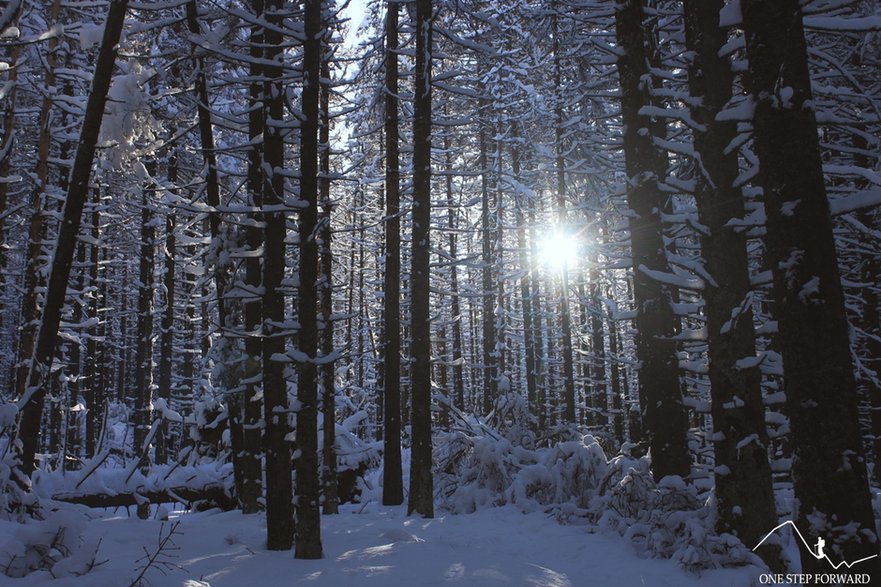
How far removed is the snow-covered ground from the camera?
17.5ft

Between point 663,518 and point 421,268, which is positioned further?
point 421,268

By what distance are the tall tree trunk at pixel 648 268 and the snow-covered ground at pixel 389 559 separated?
152 centimetres

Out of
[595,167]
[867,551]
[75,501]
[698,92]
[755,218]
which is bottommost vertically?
[75,501]

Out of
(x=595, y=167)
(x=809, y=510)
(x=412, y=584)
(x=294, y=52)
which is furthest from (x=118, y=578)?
(x=294, y=52)

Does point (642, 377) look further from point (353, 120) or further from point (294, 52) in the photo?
point (294, 52)

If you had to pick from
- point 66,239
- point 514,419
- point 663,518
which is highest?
point 66,239

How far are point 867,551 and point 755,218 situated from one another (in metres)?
3.01

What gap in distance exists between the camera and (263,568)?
6.01 metres

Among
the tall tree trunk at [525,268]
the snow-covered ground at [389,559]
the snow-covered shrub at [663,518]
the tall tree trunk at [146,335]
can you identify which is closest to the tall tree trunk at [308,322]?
the snow-covered ground at [389,559]

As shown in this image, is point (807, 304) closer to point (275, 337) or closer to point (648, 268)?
point (648, 268)

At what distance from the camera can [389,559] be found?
20.2 feet

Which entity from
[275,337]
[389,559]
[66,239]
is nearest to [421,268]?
[275,337]

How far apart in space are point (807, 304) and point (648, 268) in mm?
3743

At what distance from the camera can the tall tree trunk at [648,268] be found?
7539 mm
